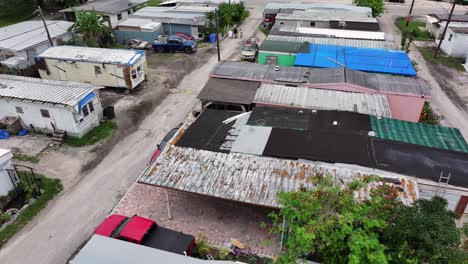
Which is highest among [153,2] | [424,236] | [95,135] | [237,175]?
[424,236]

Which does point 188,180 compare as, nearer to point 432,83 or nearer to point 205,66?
point 205,66

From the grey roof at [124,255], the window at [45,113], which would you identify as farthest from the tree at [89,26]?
the grey roof at [124,255]

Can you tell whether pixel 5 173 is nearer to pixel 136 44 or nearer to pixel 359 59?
pixel 136 44

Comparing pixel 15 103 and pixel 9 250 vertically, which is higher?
pixel 15 103

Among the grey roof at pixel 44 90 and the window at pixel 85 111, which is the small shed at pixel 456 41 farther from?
the window at pixel 85 111

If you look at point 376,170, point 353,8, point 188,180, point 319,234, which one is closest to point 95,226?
point 188,180

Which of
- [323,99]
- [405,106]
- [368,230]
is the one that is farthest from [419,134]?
[368,230]

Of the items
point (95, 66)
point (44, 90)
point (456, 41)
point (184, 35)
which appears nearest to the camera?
point (44, 90)
